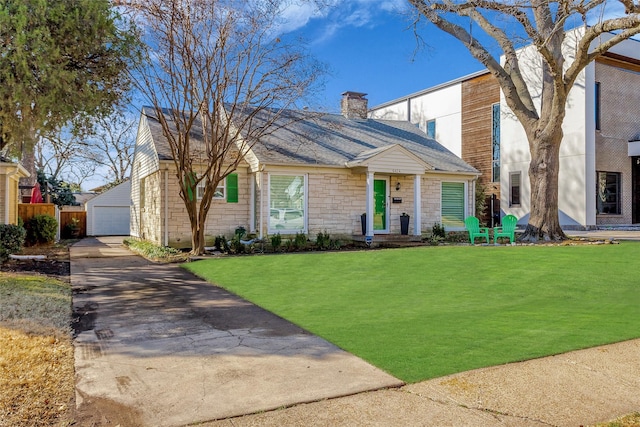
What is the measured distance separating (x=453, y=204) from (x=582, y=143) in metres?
6.84

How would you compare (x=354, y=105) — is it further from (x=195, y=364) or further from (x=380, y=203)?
(x=195, y=364)

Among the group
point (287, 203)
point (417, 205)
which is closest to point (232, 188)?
point (287, 203)

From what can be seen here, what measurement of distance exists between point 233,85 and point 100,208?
61.0 ft

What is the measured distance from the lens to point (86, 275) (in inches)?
400

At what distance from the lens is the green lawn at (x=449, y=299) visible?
4734 mm

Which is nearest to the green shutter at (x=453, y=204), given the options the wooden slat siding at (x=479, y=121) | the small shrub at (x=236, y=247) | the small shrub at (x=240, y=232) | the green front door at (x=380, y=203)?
the green front door at (x=380, y=203)

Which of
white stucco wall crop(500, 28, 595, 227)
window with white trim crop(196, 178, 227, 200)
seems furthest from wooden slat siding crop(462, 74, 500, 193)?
window with white trim crop(196, 178, 227, 200)

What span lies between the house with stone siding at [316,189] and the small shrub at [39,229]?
3301 mm

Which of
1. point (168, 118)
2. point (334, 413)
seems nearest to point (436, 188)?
point (168, 118)

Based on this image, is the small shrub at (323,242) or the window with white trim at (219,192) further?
the window with white trim at (219,192)

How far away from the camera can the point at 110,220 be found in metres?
29.0

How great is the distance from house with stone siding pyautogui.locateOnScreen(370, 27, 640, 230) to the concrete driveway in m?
19.1

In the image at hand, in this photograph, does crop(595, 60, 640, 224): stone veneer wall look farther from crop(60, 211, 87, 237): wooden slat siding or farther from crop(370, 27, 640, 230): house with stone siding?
crop(60, 211, 87, 237): wooden slat siding

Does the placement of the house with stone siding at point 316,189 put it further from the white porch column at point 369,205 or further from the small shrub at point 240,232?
the small shrub at point 240,232
